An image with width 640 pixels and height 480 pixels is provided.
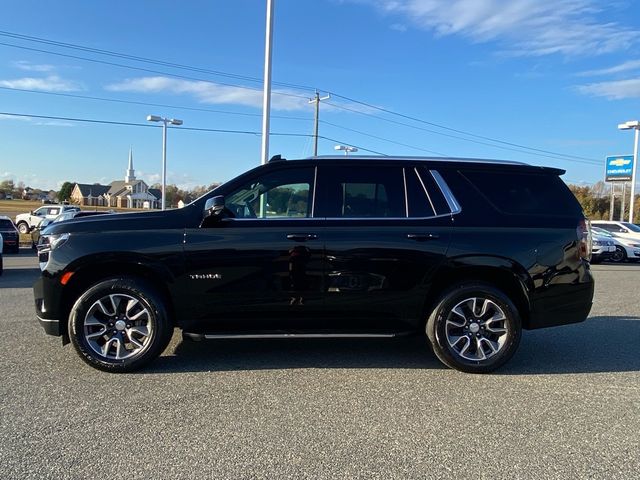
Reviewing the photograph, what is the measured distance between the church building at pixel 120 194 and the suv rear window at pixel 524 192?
97.0 m

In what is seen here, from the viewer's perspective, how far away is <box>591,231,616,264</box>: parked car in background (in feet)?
66.8

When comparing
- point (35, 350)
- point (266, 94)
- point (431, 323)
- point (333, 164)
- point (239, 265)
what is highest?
point (266, 94)

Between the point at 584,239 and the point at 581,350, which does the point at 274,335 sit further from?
the point at 581,350

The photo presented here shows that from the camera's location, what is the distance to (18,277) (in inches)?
475

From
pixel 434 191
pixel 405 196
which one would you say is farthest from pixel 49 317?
pixel 434 191

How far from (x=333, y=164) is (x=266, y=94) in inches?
527

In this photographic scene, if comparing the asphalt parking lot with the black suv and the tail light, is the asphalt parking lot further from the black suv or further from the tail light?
the tail light

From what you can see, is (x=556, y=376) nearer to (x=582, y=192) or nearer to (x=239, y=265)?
(x=239, y=265)

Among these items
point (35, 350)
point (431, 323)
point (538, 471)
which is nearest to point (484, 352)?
point (431, 323)

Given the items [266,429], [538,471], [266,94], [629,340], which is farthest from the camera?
[266,94]

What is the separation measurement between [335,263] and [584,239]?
2.44 m

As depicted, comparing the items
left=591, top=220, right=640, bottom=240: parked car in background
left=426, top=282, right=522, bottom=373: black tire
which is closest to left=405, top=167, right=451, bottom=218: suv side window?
left=426, top=282, right=522, bottom=373: black tire

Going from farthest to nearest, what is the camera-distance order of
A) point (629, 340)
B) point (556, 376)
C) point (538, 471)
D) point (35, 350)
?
point (629, 340) < point (35, 350) < point (556, 376) < point (538, 471)

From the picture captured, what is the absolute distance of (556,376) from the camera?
15.9ft
